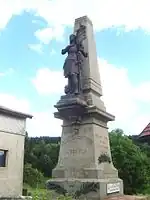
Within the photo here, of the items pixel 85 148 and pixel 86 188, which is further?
pixel 85 148

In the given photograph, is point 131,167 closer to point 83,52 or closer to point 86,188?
point 83,52

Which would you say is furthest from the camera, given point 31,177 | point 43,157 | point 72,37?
point 43,157

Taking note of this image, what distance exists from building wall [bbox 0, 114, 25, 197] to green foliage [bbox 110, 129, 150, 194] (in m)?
7.23

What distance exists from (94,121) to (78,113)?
0.57 m

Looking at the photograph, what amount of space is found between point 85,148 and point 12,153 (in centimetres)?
877

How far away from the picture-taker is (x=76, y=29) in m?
12.1

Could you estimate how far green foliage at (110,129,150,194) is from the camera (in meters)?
22.0

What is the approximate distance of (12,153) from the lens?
17.9 m

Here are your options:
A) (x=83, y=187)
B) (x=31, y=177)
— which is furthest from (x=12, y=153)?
(x=31, y=177)

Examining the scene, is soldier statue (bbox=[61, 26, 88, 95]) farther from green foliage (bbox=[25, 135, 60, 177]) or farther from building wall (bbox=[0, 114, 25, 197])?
green foliage (bbox=[25, 135, 60, 177])

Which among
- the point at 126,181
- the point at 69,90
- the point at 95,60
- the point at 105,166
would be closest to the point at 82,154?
the point at 105,166

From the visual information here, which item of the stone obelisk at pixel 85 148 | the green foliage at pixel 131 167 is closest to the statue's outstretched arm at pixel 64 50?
the stone obelisk at pixel 85 148

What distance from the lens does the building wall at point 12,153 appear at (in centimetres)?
1648

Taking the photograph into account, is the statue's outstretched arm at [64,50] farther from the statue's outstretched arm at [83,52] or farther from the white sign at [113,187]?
the white sign at [113,187]
